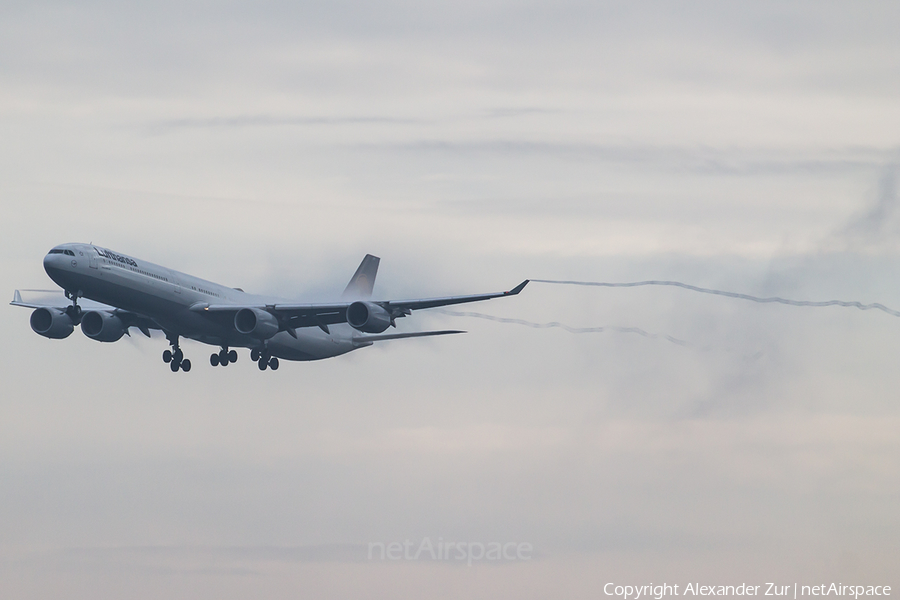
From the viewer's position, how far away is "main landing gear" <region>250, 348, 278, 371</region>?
318ft

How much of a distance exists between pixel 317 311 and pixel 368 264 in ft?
76.2

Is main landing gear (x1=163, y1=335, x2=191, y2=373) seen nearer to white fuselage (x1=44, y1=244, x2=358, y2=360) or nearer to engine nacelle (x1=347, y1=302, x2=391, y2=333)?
white fuselage (x1=44, y1=244, x2=358, y2=360)

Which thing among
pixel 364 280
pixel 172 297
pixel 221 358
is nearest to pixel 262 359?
pixel 221 358

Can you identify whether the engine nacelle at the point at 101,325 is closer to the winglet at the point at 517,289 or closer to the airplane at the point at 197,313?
the airplane at the point at 197,313

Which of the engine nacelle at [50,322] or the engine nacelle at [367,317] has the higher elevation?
the engine nacelle at [367,317]

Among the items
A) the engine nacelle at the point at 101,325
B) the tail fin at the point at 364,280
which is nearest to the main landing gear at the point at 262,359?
the engine nacelle at the point at 101,325

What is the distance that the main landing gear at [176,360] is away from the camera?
317ft

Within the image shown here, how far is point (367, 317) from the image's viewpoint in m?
89.4

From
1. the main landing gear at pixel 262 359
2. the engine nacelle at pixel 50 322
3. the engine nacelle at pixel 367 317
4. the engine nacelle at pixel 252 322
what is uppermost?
the engine nacelle at pixel 367 317

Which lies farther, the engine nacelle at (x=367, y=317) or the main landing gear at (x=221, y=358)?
the main landing gear at (x=221, y=358)

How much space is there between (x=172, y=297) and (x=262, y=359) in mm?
10784

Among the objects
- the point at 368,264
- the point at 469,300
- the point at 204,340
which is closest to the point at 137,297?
the point at 204,340

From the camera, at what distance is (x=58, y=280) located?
83062 millimetres

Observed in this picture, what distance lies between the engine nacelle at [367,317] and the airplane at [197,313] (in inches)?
2.4
